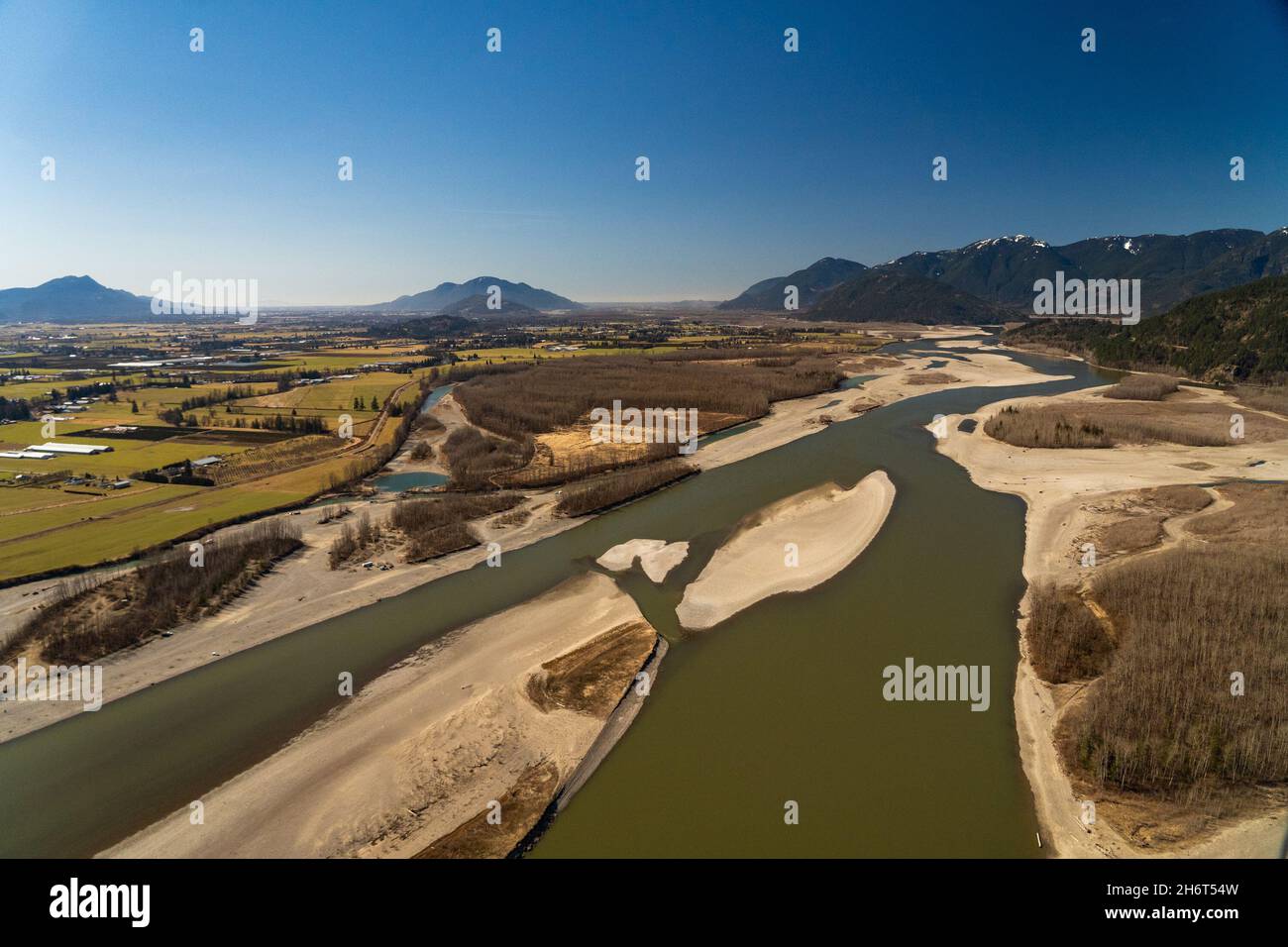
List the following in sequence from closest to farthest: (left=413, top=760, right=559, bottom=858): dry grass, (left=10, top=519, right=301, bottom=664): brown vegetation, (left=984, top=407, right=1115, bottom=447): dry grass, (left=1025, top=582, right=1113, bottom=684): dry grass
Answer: (left=413, top=760, right=559, bottom=858): dry grass < (left=1025, top=582, right=1113, bottom=684): dry grass < (left=10, top=519, right=301, bottom=664): brown vegetation < (left=984, top=407, right=1115, bottom=447): dry grass

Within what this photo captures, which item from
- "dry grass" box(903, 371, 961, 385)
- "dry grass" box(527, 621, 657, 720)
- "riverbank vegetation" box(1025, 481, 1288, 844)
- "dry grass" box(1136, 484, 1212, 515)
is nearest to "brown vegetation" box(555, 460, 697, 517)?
"dry grass" box(527, 621, 657, 720)

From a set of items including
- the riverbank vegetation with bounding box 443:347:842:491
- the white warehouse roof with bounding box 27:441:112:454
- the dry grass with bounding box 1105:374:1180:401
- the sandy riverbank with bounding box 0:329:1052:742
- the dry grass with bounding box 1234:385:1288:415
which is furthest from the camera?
the dry grass with bounding box 1105:374:1180:401

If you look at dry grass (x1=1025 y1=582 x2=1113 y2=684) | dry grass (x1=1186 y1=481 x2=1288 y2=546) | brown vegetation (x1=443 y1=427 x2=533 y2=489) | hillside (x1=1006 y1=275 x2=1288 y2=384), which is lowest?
dry grass (x1=1025 y1=582 x2=1113 y2=684)

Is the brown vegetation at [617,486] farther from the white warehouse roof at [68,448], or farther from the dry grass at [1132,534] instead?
the white warehouse roof at [68,448]

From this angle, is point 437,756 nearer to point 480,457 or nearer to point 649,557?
point 649,557

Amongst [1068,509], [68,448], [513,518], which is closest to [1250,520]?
[1068,509]

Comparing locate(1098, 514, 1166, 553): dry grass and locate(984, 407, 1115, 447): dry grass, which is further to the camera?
locate(984, 407, 1115, 447): dry grass

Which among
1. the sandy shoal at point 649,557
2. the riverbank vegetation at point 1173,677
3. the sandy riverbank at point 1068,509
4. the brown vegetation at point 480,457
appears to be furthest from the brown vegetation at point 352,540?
the riverbank vegetation at point 1173,677

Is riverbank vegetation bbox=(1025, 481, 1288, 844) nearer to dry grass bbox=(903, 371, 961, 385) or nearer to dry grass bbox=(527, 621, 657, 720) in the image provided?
dry grass bbox=(527, 621, 657, 720)
